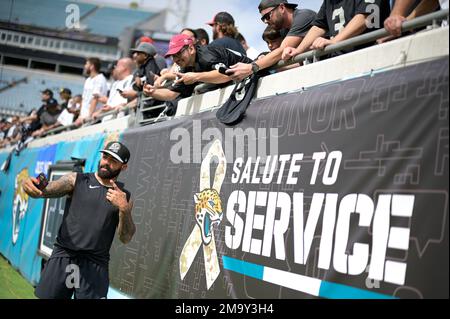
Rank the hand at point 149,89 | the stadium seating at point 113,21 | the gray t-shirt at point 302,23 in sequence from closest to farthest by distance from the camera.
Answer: the gray t-shirt at point 302,23 < the hand at point 149,89 < the stadium seating at point 113,21

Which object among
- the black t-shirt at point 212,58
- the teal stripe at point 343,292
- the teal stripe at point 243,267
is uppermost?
the black t-shirt at point 212,58

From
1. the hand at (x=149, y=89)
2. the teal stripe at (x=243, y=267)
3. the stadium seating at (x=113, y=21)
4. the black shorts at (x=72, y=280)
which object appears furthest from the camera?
the stadium seating at (x=113, y=21)

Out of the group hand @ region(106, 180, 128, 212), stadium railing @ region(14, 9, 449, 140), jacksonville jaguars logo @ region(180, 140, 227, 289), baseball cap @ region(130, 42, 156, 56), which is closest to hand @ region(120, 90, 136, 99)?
baseball cap @ region(130, 42, 156, 56)

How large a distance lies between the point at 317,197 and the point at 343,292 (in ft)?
2.16

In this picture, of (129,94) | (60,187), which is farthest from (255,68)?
(129,94)

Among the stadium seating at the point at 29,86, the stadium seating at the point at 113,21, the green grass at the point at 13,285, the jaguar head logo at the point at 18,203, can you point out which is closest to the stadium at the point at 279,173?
the green grass at the point at 13,285

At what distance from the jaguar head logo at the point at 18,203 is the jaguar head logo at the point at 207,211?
23.7 feet

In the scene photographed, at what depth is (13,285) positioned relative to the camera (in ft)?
30.9

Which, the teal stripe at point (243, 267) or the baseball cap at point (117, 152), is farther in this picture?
the baseball cap at point (117, 152)

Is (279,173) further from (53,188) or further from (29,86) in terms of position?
(29,86)

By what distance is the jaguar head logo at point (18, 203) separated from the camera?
39.0ft

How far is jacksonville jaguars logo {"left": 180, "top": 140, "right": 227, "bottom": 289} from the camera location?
16.3ft

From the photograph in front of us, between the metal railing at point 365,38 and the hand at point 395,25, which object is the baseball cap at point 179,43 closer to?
the metal railing at point 365,38
